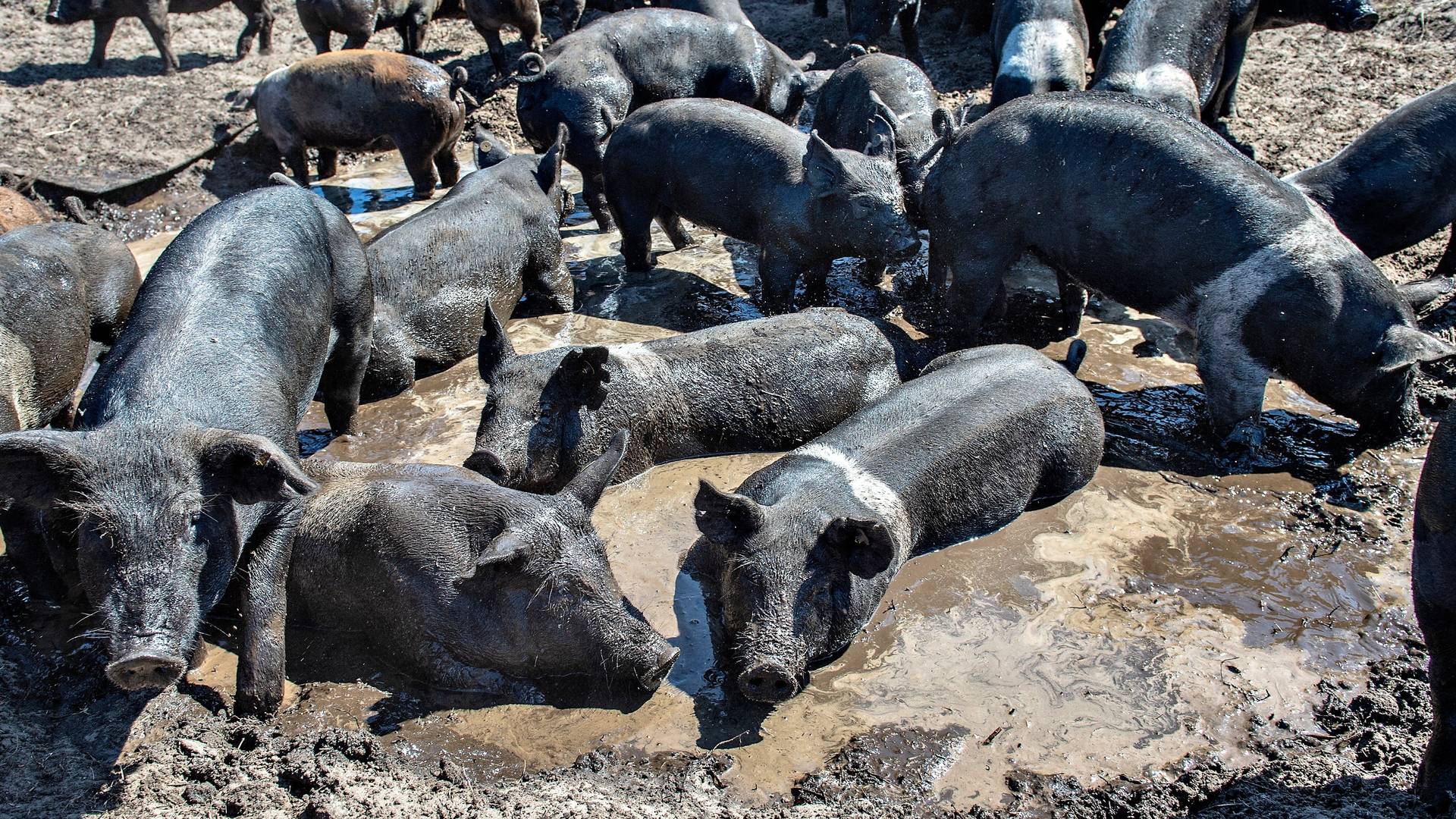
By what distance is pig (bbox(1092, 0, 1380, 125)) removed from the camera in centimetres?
858

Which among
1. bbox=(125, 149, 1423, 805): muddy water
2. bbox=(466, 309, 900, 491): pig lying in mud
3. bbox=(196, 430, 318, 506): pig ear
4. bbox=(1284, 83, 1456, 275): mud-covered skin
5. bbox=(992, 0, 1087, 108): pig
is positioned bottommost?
bbox=(125, 149, 1423, 805): muddy water

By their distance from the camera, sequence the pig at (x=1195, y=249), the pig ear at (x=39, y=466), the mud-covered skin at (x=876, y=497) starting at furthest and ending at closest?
the pig at (x=1195, y=249)
the mud-covered skin at (x=876, y=497)
the pig ear at (x=39, y=466)

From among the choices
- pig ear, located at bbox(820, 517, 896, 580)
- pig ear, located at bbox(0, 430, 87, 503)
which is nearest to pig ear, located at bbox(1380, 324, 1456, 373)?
pig ear, located at bbox(820, 517, 896, 580)

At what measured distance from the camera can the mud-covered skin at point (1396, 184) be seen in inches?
278

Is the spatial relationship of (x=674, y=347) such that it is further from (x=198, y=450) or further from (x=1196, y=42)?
(x=1196, y=42)

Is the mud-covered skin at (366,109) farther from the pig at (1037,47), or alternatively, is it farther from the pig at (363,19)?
the pig at (1037,47)

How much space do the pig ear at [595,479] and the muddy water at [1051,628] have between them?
22.9 inches

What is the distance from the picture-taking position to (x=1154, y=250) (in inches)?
235

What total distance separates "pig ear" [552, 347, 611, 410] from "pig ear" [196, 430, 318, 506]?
1.77 metres

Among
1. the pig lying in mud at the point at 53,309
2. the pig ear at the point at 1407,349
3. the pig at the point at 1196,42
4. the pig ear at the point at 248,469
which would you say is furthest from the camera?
the pig at the point at 1196,42

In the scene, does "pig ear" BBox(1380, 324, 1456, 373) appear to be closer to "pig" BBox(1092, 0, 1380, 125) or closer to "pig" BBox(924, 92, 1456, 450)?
"pig" BBox(924, 92, 1456, 450)

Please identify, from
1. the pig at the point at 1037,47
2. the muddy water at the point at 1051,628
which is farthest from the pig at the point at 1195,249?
the pig at the point at 1037,47

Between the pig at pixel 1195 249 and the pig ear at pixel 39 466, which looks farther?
the pig at pixel 1195 249

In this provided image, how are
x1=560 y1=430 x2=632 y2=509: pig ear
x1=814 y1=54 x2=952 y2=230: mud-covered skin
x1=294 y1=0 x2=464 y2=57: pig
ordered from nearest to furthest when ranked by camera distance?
x1=560 y1=430 x2=632 y2=509: pig ear, x1=814 y1=54 x2=952 y2=230: mud-covered skin, x1=294 y1=0 x2=464 y2=57: pig
